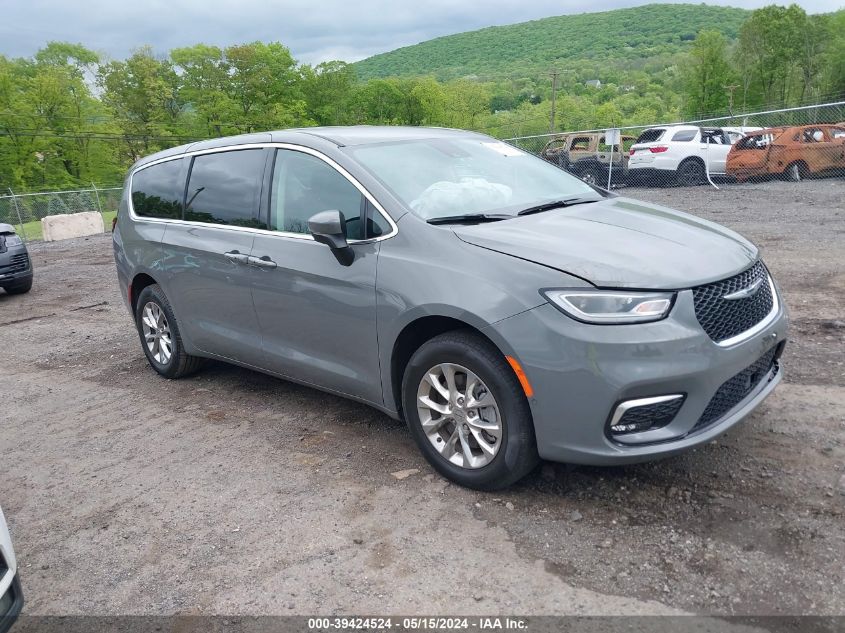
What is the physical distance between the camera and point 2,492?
13.2ft

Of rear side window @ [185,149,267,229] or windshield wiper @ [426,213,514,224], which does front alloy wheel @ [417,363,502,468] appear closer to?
windshield wiper @ [426,213,514,224]

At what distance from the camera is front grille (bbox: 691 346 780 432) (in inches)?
123

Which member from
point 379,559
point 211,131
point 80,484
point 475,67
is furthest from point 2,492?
point 475,67

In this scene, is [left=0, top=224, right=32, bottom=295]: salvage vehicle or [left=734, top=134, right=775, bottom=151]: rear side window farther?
[left=734, top=134, right=775, bottom=151]: rear side window

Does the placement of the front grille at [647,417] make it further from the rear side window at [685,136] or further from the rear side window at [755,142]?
the rear side window at [685,136]

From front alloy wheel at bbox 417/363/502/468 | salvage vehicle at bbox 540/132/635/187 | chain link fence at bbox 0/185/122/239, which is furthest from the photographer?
chain link fence at bbox 0/185/122/239

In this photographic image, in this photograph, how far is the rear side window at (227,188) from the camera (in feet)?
14.9

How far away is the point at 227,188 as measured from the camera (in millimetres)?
4770

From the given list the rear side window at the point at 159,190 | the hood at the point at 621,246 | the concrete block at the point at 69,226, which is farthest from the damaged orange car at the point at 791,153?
the concrete block at the point at 69,226

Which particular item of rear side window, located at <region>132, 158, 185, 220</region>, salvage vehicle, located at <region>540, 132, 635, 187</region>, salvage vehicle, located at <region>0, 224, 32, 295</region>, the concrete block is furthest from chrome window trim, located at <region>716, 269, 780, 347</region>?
the concrete block

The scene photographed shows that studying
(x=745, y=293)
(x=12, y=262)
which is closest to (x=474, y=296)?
(x=745, y=293)

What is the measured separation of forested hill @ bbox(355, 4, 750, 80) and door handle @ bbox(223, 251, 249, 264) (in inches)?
4522

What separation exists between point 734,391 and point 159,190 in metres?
4.27

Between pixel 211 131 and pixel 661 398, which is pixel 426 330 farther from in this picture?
pixel 211 131
